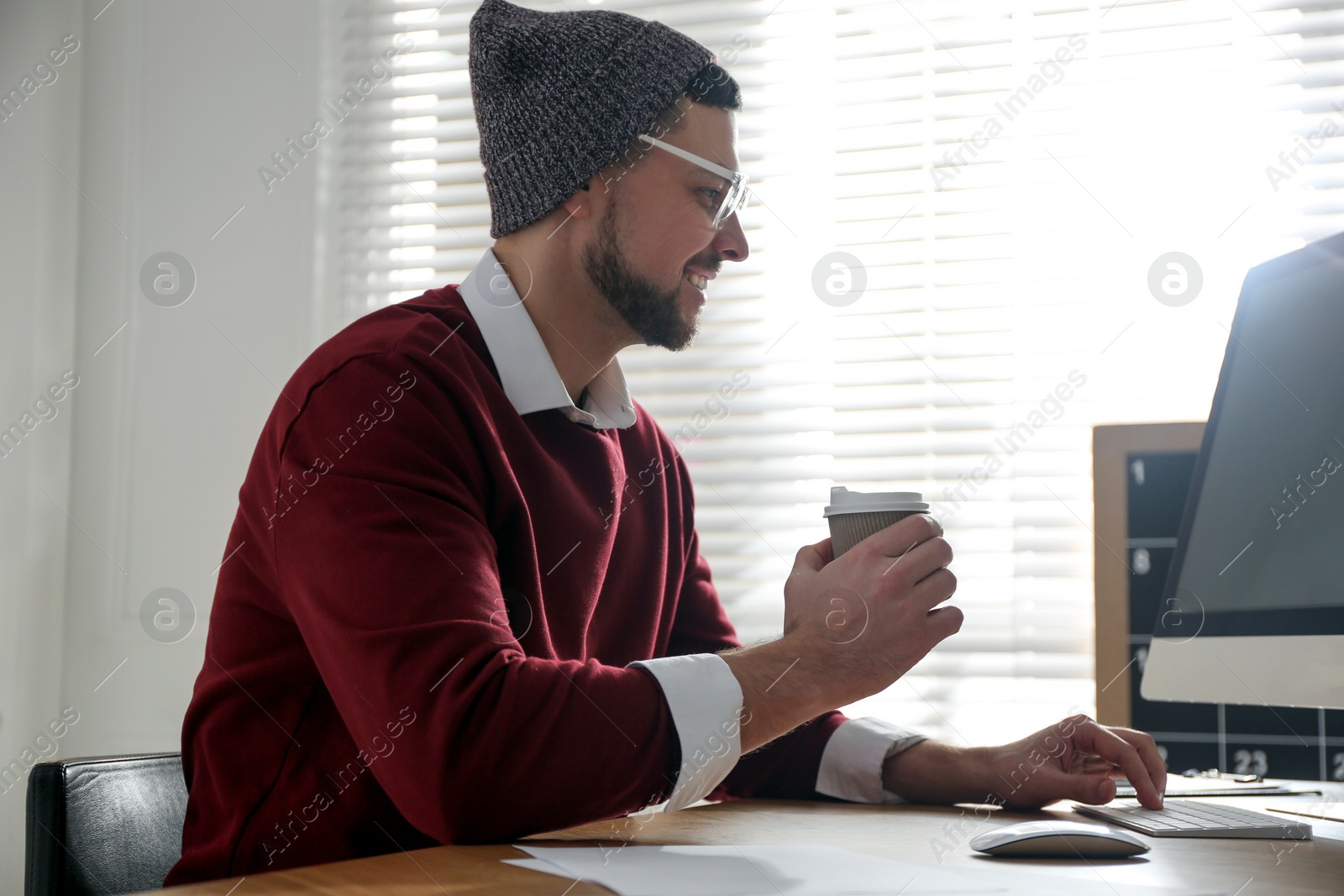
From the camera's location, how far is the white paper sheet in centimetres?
65

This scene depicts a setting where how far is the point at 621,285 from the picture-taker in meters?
1.39

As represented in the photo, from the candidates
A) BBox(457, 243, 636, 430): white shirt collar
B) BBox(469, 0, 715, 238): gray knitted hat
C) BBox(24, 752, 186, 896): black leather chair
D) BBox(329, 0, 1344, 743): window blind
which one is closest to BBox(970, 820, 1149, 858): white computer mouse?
BBox(457, 243, 636, 430): white shirt collar

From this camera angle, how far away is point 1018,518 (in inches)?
82.0

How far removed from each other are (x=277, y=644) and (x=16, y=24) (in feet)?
7.41

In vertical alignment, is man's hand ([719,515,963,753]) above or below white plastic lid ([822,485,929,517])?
below

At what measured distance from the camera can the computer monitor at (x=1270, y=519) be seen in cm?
103

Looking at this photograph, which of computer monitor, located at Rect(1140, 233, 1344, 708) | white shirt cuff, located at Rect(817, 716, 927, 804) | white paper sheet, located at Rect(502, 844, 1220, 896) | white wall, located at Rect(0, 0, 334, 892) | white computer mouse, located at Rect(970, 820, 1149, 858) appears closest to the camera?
white paper sheet, located at Rect(502, 844, 1220, 896)

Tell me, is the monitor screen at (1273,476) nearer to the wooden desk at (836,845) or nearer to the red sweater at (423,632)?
the wooden desk at (836,845)

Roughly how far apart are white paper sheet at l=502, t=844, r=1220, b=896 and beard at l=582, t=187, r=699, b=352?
0.76 metres

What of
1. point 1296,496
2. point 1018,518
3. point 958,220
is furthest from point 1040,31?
point 1296,496

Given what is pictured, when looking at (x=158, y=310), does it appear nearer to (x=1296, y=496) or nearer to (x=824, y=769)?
(x=824, y=769)

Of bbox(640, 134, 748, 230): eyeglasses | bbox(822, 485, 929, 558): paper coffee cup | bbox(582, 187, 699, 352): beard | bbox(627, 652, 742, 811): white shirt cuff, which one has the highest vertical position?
bbox(640, 134, 748, 230): eyeglasses

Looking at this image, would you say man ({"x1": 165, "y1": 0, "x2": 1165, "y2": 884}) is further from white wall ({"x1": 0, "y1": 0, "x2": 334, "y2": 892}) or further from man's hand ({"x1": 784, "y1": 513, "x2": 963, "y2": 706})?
white wall ({"x1": 0, "y1": 0, "x2": 334, "y2": 892})

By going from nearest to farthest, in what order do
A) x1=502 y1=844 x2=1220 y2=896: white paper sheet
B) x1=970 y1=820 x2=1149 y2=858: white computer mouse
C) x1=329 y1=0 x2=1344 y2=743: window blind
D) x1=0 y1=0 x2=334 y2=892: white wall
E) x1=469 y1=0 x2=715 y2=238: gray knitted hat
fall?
x1=502 y1=844 x2=1220 y2=896: white paper sheet
x1=970 y1=820 x2=1149 y2=858: white computer mouse
x1=469 y1=0 x2=715 y2=238: gray knitted hat
x1=329 y1=0 x2=1344 y2=743: window blind
x1=0 y1=0 x2=334 y2=892: white wall
